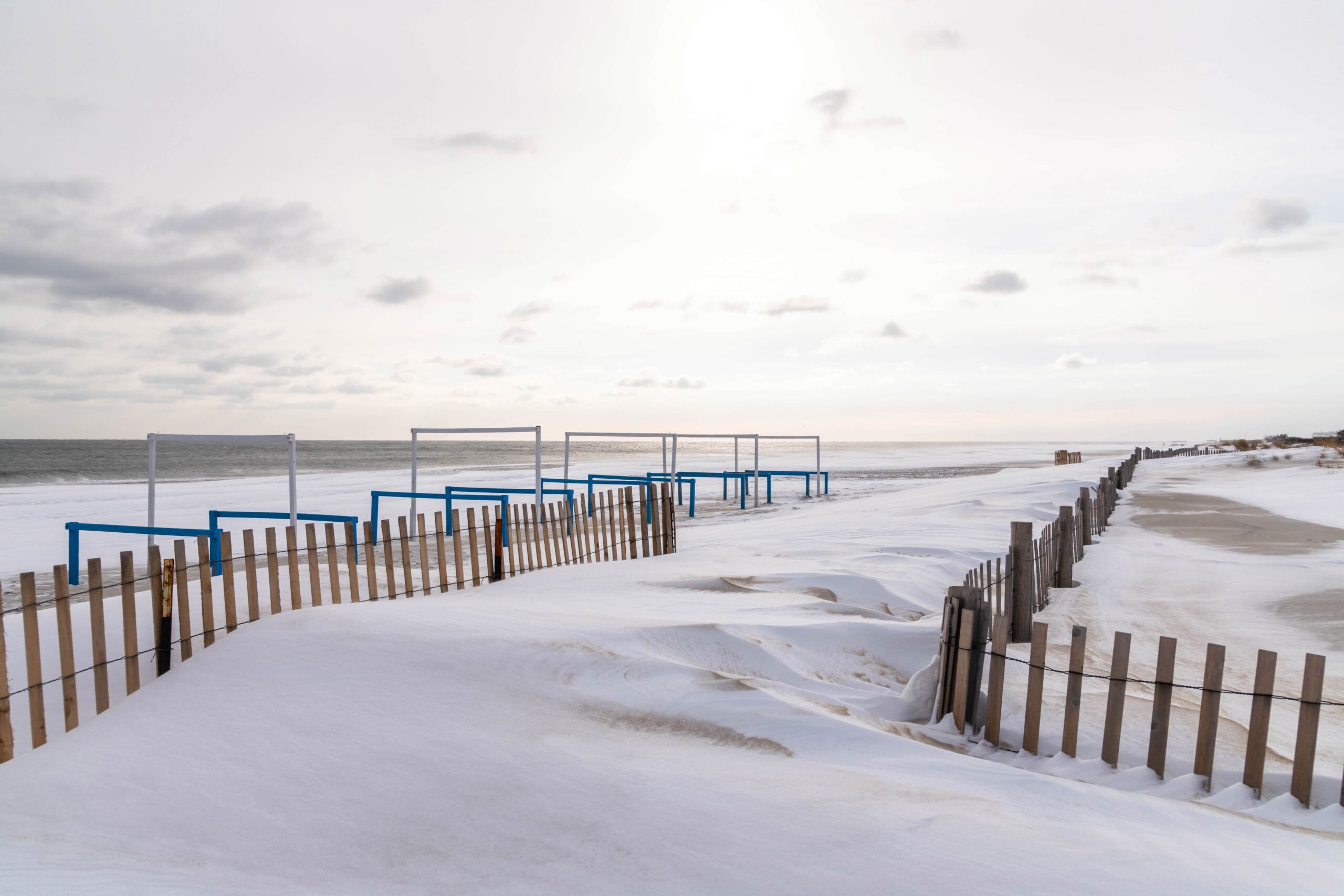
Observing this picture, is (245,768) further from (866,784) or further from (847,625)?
(847,625)

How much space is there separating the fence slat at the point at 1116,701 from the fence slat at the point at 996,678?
1.62 feet

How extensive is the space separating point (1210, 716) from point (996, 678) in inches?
36.7

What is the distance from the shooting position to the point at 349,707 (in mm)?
4098

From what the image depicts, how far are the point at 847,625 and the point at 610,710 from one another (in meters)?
2.44

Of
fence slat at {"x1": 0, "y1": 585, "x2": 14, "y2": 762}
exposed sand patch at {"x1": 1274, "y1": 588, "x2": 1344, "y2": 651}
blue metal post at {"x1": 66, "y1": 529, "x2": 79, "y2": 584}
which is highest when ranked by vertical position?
fence slat at {"x1": 0, "y1": 585, "x2": 14, "y2": 762}

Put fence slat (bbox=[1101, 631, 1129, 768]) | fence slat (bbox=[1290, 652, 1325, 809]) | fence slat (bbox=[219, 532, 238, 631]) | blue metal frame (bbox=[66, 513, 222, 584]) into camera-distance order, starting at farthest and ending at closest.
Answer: blue metal frame (bbox=[66, 513, 222, 584]), fence slat (bbox=[219, 532, 238, 631]), fence slat (bbox=[1101, 631, 1129, 768]), fence slat (bbox=[1290, 652, 1325, 809])

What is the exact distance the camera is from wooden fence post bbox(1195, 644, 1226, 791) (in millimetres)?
3799

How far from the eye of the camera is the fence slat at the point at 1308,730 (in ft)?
11.8

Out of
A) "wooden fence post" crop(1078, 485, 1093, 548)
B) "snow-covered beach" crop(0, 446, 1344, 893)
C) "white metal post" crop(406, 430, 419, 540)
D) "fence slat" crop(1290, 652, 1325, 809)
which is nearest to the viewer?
"snow-covered beach" crop(0, 446, 1344, 893)

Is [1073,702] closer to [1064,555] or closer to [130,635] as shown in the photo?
[130,635]

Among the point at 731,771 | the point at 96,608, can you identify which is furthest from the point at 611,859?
the point at 96,608

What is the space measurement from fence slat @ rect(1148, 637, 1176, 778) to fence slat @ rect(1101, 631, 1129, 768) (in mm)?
135

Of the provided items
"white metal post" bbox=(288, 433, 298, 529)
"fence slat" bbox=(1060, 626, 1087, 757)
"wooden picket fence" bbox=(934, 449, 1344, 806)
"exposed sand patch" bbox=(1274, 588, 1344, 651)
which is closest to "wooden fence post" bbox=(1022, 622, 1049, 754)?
"wooden picket fence" bbox=(934, 449, 1344, 806)

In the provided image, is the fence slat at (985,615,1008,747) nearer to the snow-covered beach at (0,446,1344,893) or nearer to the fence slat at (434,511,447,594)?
the snow-covered beach at (0,446,1344,893)
